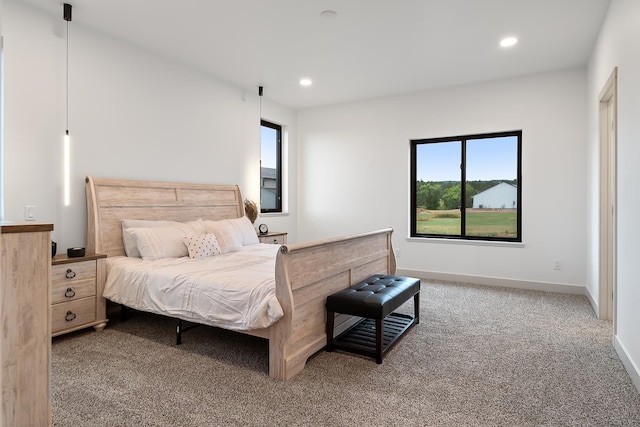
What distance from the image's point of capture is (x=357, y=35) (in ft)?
12.6

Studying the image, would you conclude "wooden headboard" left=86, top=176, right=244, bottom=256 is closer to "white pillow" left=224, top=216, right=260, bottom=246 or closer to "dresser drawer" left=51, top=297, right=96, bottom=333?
"white pillow" left=224, top=216, right=260, bottom=246

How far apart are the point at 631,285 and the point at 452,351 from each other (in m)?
1.24

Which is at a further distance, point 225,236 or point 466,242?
point 466,242

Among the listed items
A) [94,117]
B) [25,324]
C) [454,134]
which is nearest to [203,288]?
[25,324]

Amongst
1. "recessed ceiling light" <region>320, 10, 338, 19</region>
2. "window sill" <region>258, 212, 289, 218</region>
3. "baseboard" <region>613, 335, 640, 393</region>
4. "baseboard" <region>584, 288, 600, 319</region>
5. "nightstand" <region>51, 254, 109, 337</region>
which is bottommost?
"baseboard" <region>613, 335, 640, 393</region>

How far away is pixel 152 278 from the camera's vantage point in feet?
10.4

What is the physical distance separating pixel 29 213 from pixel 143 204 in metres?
0.99

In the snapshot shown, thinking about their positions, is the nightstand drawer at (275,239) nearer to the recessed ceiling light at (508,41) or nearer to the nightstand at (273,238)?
the nightstand at (273,238)

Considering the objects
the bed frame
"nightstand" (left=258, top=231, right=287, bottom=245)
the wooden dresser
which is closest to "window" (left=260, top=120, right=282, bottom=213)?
"nightstand" (left=258, top=231, right=287, bottom=245)

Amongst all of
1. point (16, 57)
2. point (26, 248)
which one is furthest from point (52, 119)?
point (26, 248)

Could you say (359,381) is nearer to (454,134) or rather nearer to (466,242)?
(466,242)

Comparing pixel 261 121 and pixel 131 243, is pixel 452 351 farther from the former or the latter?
Result: pixel 261 121

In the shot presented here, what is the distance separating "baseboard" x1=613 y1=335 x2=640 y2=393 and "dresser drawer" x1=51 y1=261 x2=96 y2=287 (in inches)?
157

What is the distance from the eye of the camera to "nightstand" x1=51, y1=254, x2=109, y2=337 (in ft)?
10.2
